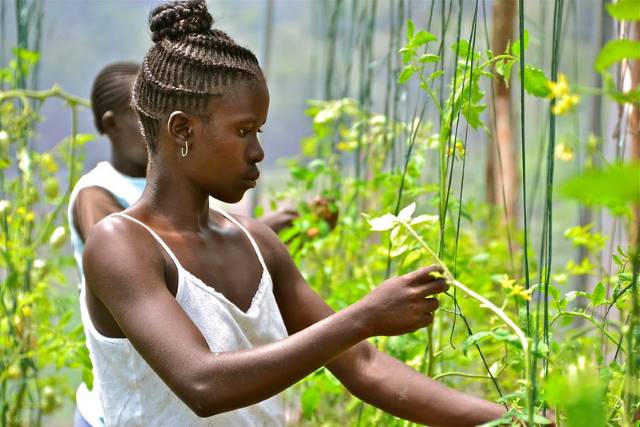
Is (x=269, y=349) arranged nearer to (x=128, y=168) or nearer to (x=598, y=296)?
(x=598, y=296)

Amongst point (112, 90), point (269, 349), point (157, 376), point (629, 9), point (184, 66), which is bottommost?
point (157, 376)

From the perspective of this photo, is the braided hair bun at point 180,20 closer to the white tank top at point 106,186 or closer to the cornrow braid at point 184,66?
the cornrow braid at point 184,66

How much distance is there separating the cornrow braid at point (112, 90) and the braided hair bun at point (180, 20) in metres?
0.68

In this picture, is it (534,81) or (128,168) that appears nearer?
(534,81)

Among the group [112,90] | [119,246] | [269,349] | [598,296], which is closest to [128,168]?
[112,90]

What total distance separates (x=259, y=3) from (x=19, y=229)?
270cm

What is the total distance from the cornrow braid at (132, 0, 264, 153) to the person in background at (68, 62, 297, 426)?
378 millimetres

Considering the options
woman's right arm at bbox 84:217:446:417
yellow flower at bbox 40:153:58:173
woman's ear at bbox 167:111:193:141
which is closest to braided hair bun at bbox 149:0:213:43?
woman's ear at bbox 167:111:193:141

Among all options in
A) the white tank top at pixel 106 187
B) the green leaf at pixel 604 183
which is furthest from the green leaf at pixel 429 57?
the green leaf at pixel 604 183

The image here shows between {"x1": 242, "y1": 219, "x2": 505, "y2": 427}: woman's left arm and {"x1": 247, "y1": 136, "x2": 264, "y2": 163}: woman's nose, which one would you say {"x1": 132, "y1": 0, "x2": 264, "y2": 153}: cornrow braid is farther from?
Answer: {"x1": 242, "y1": 219, "x2": 505, "y2": 427}: woman's left arm

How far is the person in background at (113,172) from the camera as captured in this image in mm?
1671

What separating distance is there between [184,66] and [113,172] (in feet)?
2.14

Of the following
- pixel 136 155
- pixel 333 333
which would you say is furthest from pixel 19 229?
pixel 333 333

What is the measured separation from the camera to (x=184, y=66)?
3.98 ft
